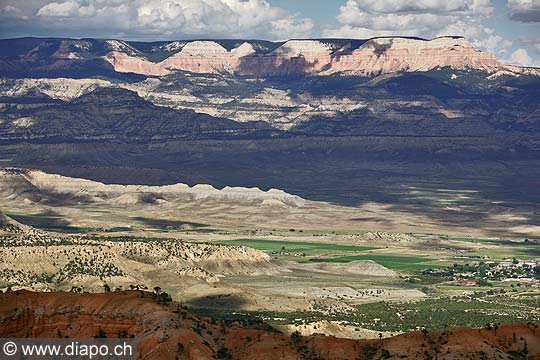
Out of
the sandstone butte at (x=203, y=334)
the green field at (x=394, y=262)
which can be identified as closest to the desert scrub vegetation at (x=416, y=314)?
the green field at (x=394, y=262)

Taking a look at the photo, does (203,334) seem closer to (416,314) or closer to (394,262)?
(416,314)

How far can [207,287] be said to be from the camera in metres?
144

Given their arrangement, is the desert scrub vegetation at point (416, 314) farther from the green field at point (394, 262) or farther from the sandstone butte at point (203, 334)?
the sandstone butte at point (203, 334)

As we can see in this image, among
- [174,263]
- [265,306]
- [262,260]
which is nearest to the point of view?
[265,306]

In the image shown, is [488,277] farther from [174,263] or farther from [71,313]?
[71,313]

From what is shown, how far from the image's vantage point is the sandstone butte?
64.4 metres

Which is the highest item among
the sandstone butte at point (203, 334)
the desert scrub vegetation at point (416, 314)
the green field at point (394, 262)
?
the sandstone butte at point (203, 334)

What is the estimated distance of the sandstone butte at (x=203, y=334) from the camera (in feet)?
211

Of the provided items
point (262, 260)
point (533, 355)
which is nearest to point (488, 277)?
point (262, 260)

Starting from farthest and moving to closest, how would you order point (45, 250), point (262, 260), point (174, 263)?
point (262, 260), point (174, 263), point (45, 250)

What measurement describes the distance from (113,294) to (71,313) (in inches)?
102

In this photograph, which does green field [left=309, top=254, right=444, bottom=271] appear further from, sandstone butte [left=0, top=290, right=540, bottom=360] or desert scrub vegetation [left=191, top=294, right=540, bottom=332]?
sandstone butte [left=0, top=290, right=540, bottom=360]

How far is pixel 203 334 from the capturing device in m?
65.7

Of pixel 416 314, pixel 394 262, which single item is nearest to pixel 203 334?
pixel 416 314
